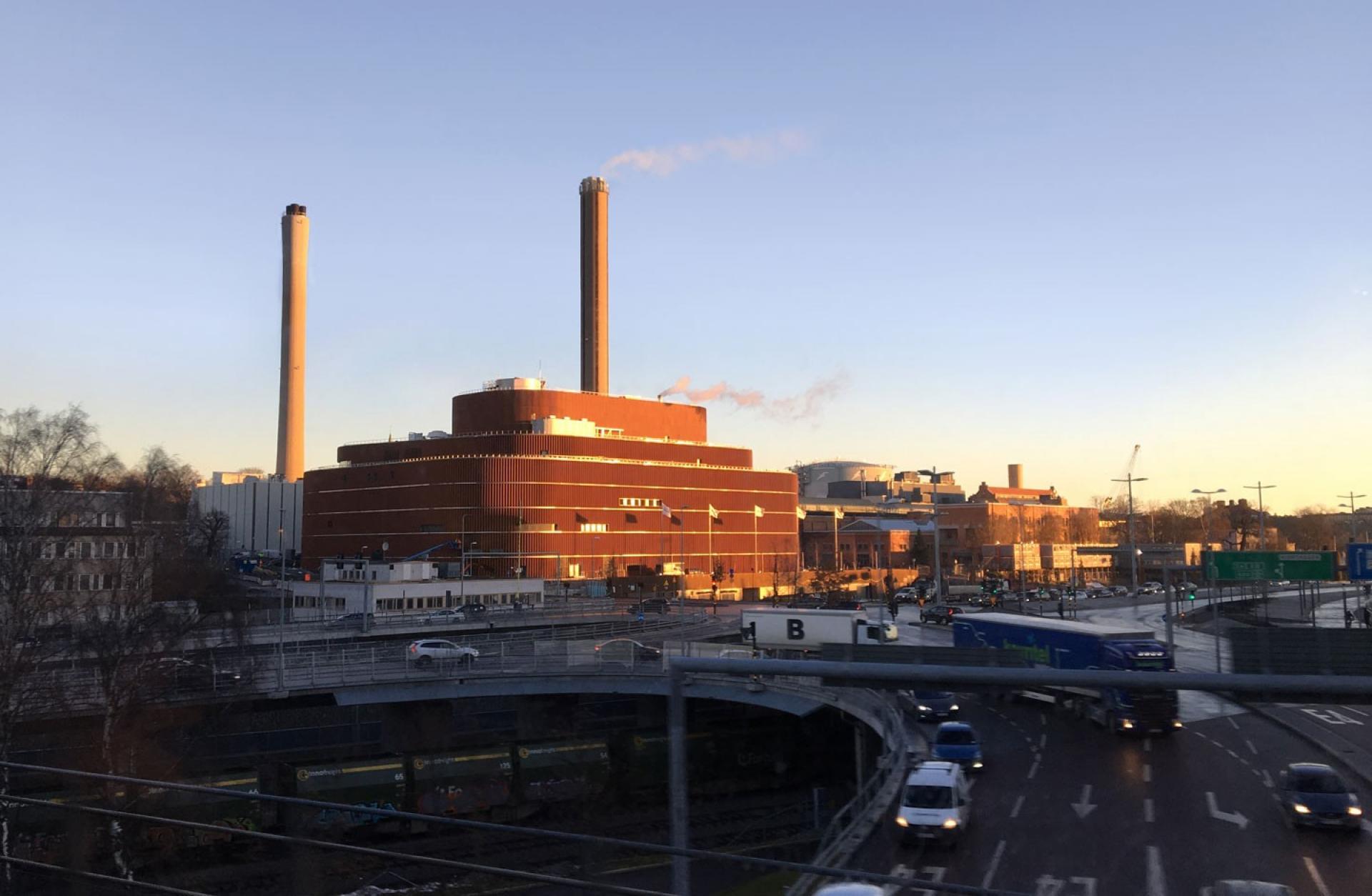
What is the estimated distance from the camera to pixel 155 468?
117 ft

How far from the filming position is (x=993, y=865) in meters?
3.14

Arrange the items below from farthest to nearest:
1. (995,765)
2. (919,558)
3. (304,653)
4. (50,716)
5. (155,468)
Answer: (919,558) < (304,653) < (155,468) < (50,716) < (995,765)

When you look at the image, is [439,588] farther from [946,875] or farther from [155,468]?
[946,875]

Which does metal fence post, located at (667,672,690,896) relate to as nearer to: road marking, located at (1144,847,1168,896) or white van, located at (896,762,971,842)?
white van, located at (896,762,971,842)

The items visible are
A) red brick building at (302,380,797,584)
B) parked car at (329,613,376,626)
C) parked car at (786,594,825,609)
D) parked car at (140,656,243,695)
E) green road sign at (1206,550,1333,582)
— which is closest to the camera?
green road sign at (1206,550,1333,582)

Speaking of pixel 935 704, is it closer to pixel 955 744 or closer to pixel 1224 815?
pixel 955 744

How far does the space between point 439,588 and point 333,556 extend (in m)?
30.7

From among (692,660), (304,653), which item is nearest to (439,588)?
(304,653)

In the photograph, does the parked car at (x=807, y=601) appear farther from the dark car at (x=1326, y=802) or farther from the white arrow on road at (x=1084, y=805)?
the dark car at (x=1326, y=802)

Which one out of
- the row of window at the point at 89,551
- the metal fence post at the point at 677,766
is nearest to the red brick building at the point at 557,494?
the row of window at the point at 89,551

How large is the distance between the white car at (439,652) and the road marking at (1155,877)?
34215 millimetres

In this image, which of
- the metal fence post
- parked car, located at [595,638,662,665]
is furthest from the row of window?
the metal fence post

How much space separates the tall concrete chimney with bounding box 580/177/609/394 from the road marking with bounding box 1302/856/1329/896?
101059mm

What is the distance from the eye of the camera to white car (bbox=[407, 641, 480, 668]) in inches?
1451
